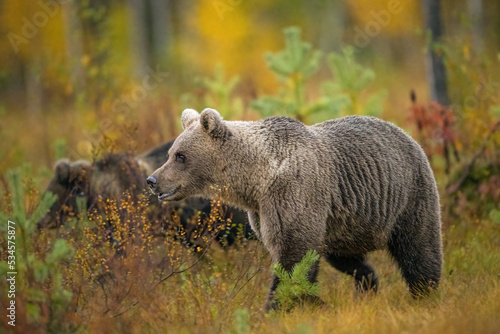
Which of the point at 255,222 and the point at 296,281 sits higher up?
the point at 255,222

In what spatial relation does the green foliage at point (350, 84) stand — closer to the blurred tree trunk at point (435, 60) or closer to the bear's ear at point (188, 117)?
the blurred tree trunk at point (435, 60)

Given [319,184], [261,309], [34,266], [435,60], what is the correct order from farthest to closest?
1. [435,60]
2. [319,184]
3. [261,309]
4. [34,266]

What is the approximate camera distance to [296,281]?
4715mm

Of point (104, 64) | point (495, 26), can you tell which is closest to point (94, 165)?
point (104, 64)

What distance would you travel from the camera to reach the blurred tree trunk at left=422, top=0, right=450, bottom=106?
10570mm

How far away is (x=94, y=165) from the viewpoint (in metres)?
7.59

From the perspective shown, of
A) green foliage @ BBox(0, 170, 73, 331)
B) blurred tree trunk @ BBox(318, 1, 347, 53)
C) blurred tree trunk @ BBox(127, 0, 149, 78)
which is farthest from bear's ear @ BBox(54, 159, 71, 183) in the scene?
blurred tree trunk @ BBox(318, 1, 347, 53)

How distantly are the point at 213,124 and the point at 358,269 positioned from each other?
1.99 m

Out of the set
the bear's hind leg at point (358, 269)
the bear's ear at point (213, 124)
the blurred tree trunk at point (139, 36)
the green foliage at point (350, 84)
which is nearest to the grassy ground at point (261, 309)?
the bear's hind leg at point (358, 269)

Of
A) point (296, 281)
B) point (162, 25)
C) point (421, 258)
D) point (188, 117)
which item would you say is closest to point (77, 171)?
point (188, 117)

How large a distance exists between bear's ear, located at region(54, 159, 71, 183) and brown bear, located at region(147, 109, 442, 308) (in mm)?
2409

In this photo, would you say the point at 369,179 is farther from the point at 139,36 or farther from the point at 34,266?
the point at 139,36

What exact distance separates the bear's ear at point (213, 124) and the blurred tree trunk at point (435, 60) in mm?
6278

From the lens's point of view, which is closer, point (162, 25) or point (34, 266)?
point (34, 266)
